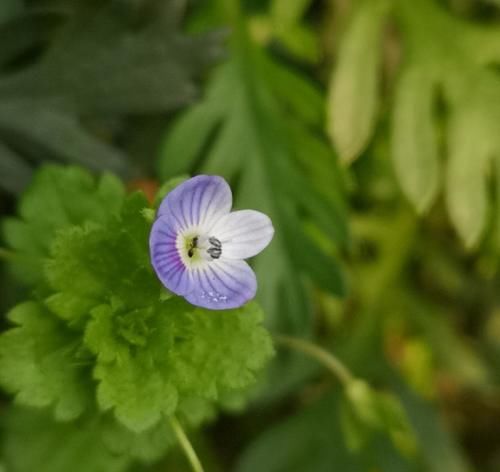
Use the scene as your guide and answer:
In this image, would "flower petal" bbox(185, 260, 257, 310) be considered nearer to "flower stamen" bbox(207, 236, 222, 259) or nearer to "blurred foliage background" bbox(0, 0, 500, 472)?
"flower stamen" bbox(207, 236, 222, 259)

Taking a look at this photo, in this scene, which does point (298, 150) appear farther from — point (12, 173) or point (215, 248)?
point (215, 248)

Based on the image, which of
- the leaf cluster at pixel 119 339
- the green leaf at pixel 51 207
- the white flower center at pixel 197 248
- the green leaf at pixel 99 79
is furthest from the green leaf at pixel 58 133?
the white flower center at pixel 197 248

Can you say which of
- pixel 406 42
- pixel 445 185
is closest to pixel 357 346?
pixel 445 185

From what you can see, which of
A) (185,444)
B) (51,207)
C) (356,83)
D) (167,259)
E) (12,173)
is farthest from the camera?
(356,83)

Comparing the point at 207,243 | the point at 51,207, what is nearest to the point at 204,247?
the point at 207,243

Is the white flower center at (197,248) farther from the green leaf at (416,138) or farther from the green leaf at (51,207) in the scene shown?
the green leaf at (416,138)
